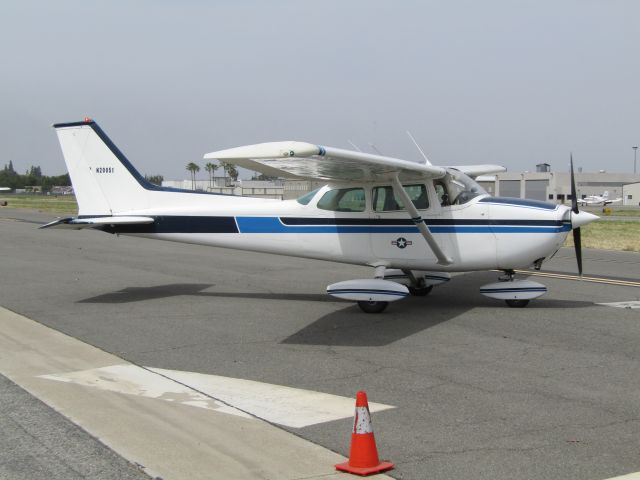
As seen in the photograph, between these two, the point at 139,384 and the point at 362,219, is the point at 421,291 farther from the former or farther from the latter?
the point at 139,384

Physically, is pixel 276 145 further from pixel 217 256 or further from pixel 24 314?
pixel 217 256

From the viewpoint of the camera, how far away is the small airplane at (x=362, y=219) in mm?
10297

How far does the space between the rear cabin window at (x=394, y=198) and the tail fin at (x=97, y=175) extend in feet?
13.9

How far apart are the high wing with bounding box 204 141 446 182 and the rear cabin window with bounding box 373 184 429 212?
20cm

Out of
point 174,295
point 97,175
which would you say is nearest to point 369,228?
point 174,295

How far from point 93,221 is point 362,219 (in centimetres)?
450

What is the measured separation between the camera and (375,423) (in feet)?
18.0

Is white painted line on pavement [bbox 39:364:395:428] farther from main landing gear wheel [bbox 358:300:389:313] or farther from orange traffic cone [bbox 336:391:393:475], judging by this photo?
main landing gear wheel [bbox 358:300:389:313]

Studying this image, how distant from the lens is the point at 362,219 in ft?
36.4

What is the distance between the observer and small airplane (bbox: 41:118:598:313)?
405 inches

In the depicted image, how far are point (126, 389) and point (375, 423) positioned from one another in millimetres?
2408

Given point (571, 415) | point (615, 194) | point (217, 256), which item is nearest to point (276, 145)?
point (571, 415)

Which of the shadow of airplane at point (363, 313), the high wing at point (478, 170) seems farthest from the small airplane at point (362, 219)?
the high wing at point (478, 170)

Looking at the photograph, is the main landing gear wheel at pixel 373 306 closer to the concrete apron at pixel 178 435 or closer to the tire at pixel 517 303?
the tire at pixel 517 303
